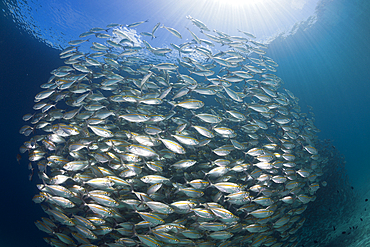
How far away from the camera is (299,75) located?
57.9 feet

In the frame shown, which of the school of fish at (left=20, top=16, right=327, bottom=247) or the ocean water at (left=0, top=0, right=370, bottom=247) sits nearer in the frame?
the school of fish at (left=20, top=16, right=327, bottom=247)

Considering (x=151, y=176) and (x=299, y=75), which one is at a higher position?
(x=299, y=75)

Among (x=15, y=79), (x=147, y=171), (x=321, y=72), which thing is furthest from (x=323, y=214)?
(x=15, y=79)

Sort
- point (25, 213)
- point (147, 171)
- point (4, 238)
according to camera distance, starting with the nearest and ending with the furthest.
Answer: point (147, 171)
point (4, 238)
point (25, 213)

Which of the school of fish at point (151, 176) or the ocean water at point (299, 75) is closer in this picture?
the school of fish at point (151, 176)

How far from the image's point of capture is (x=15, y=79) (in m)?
11.2

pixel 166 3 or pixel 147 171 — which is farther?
pixel 166 3

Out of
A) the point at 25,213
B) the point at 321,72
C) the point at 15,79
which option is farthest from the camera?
the point at 321,72

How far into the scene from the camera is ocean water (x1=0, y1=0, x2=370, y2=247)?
907cm

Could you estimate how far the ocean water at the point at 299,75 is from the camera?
29.8 ft

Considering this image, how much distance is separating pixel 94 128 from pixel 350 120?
27084 mm

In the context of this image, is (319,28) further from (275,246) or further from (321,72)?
(275,246)


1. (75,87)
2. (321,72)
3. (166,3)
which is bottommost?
(75,87)

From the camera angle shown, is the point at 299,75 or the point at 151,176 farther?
the point at 299,75
